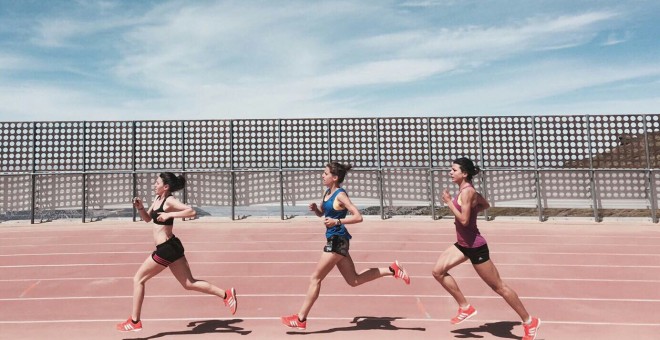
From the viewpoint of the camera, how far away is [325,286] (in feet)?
22.1

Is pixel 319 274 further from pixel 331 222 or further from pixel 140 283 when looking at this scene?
pixel 140 283

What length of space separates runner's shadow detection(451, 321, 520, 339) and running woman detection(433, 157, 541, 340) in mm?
251

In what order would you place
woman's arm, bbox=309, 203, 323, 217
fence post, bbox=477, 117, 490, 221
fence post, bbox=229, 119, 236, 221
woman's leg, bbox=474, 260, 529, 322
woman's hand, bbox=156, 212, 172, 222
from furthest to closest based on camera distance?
fence post, bbox=229, 119, 236, 221
fence post, bbox=477, 117, 490, 221
woman's arm, bbox=309, 203, 323, 217
woman's hand, bbox=156, 212, 172, 222
woman's leg, bbox=474, 260, 529, 322

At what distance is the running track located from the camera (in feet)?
15.7

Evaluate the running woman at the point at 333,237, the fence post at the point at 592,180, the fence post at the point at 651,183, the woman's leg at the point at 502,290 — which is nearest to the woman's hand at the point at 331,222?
the running woman at the point at 333,237

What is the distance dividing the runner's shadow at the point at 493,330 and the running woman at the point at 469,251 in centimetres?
25

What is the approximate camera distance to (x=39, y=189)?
15.2 metres

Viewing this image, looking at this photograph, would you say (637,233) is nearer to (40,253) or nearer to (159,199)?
(159,199)

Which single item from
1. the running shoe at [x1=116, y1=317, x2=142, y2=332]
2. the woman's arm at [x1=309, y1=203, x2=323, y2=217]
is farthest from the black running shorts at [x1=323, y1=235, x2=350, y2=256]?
the running shoe at [x1=116, y1=317, x2=142, y2=332]

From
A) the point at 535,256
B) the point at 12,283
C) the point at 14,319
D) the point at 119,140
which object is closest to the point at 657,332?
the point at 535,256

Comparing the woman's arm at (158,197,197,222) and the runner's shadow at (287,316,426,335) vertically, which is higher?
the woman's arm at (158,197,197,222)

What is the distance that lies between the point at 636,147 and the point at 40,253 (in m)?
17.5

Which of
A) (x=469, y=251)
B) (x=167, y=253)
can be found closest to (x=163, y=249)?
(x=167, y=253)

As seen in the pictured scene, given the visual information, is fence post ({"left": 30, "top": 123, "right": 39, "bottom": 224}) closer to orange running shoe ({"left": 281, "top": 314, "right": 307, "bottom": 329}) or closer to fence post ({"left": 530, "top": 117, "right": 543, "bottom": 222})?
orange running shoe ({"left": 281, "top": 314, "right": 307, "bottom": 329})
